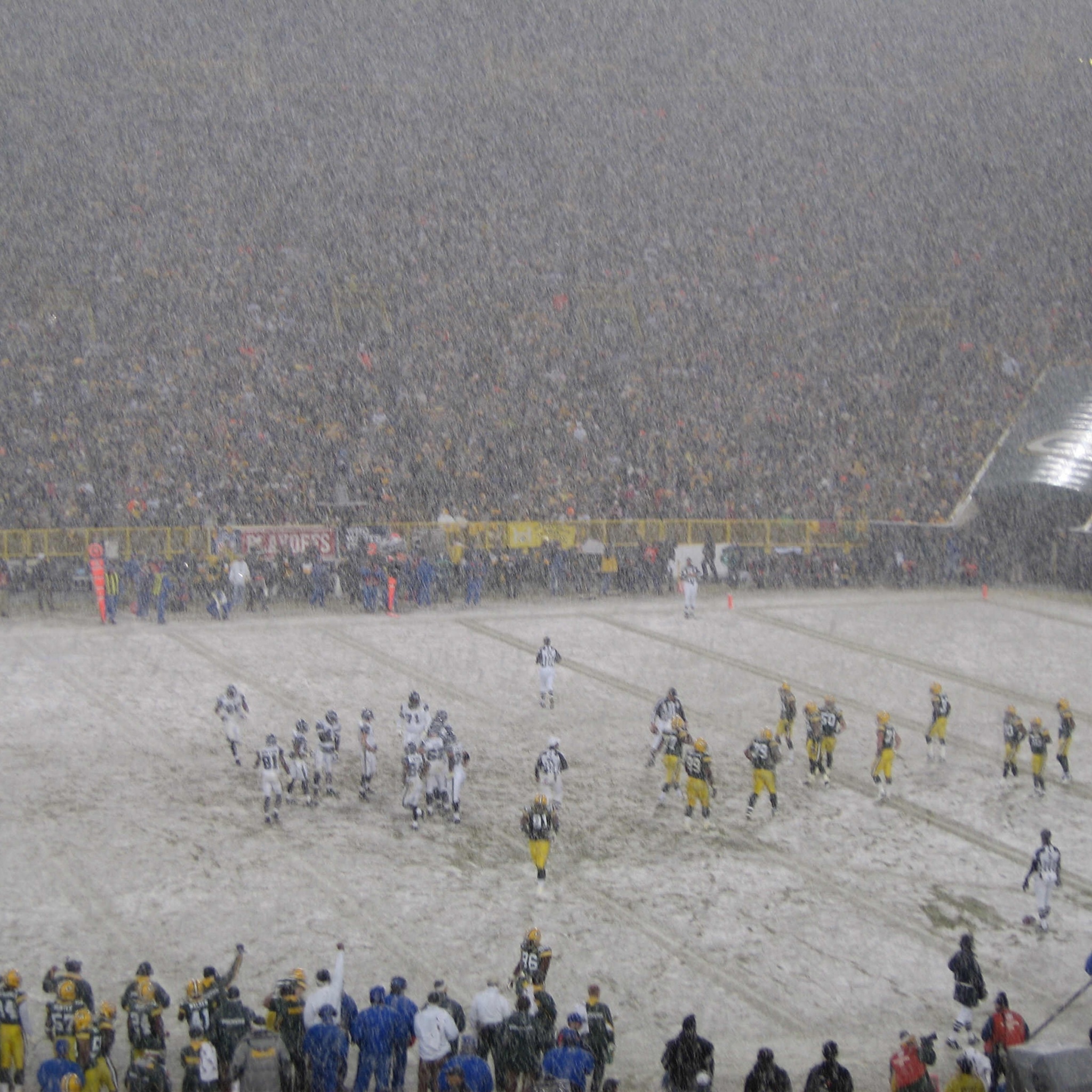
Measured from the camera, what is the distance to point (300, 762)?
1662 centimetres

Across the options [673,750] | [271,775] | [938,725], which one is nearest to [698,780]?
[673,750]

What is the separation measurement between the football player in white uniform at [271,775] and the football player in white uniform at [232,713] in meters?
1.82

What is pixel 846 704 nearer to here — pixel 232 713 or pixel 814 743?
pixel 814 743

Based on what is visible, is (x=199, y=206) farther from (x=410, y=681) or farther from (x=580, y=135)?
(x=410, y=681)

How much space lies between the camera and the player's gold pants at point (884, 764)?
17297 mm

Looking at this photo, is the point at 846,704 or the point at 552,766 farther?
the point at 846,704

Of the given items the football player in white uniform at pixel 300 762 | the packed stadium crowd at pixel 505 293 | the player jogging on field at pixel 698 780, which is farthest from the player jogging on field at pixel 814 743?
the packed stadium crowd at pixel 505 293

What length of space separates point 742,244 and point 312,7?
1655 centimetres

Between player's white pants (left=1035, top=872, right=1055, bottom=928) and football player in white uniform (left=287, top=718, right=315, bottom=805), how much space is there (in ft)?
28.8

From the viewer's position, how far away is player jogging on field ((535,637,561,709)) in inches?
829

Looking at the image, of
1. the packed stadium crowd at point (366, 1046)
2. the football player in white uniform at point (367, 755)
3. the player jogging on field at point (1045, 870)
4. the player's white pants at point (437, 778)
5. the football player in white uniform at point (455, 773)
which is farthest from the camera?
the football player in white uniform at point (367, 755)

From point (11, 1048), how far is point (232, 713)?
303 inches

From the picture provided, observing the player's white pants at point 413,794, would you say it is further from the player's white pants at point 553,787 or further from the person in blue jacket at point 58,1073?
the person in blue jacket at point 58,1073

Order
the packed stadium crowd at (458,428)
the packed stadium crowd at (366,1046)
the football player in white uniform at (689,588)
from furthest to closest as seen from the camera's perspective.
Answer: the packed stadium crowd at (458,428) → the football player in white uniform at (689,588) → the packed stadium crowd at (366,1046)
